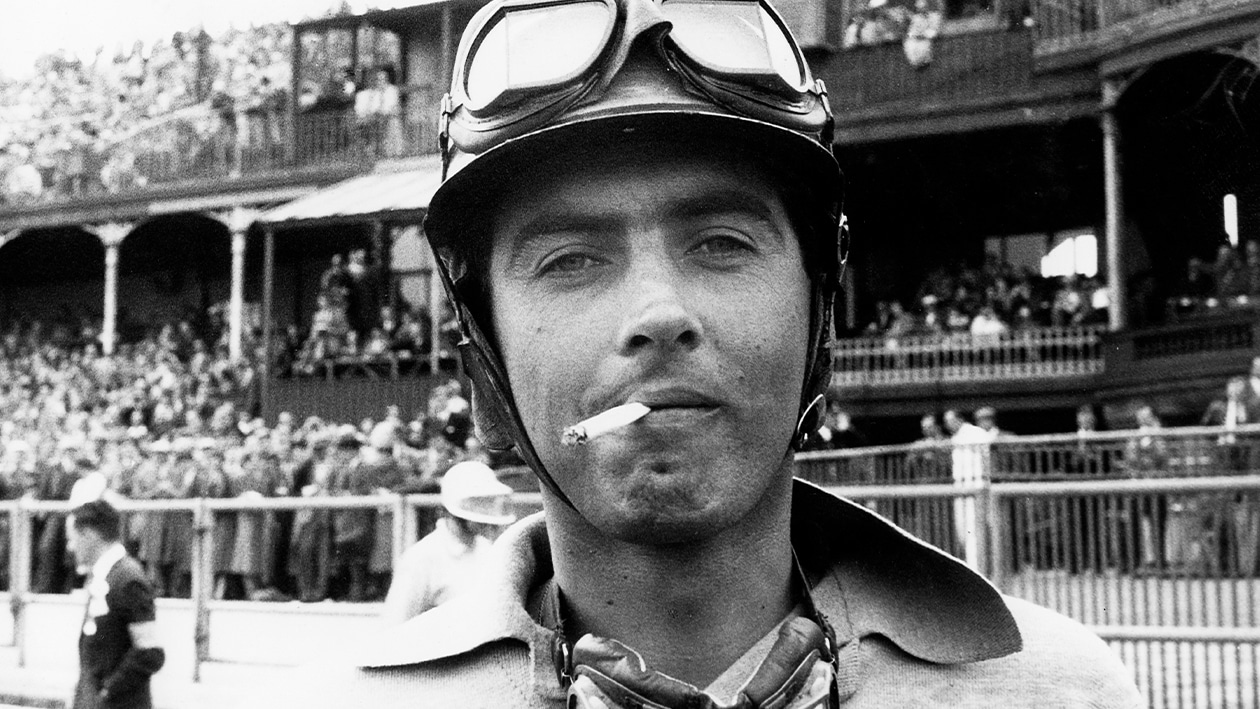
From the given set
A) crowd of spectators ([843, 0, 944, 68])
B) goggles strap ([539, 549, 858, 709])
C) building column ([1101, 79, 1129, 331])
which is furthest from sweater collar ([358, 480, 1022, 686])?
crowd of spectators ([843, 0, 944, 68])

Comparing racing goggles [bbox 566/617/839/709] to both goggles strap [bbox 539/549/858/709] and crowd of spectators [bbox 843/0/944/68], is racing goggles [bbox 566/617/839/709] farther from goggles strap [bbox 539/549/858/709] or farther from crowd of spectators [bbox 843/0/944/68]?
crowd of spectators [bbox 843/0/944/68]

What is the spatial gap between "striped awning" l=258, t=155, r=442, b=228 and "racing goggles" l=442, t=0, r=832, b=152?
2093 centimetres

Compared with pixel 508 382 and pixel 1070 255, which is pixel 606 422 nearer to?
pixel 508 382

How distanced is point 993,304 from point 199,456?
10.5m

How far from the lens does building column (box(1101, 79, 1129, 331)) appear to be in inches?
803

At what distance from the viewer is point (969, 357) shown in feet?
70.4

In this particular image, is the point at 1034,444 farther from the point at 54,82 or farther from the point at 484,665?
the point at 54,82

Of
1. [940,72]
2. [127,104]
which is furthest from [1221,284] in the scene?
[127,104]

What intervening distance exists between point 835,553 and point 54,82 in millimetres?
36892

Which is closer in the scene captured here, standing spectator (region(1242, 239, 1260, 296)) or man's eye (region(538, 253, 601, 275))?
man's eye (region(538, 253, 601, 275))

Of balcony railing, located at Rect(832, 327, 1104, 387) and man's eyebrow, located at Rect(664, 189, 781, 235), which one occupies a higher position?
balcony railing, located at Rect(832, 327, 1104, 387)

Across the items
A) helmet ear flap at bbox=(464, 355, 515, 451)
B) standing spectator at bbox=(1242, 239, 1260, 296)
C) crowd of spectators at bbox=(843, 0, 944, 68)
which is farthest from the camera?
crowd of spectators at bbox=(843, 0, 944, 68)

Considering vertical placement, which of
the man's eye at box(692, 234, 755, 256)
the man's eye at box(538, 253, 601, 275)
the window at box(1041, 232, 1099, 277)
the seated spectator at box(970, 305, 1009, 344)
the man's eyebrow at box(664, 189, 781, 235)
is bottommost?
the man's eye at box(538, 253, 601, 275)

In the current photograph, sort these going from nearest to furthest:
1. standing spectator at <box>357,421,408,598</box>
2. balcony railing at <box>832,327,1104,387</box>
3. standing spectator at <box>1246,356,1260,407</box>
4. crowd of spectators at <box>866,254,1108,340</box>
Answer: standing spectator at <box>357,421,408,598</box> < standing spectator at <box>1246,356,1260,407</box> < balcony railing at <box>832,327,1104,387</box> < crowd of spectators at <box>866,254,1108,340</box>
